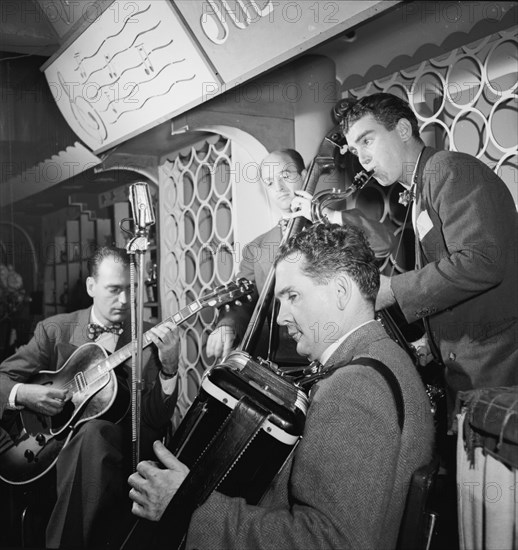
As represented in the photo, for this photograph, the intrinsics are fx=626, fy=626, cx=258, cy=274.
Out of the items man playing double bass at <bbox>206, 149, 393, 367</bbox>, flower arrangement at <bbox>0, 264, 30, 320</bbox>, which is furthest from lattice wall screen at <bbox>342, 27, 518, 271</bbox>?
flower arrangement at <bbox>0, 264, 30, 320</bbox>

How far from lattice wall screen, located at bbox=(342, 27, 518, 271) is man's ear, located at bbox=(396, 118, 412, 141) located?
59 millimetres

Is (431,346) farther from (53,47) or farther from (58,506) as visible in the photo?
(53,47)

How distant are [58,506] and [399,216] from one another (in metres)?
1.64

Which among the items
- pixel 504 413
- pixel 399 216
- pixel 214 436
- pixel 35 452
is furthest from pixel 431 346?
pixel 35 452

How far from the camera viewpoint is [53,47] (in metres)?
2.55

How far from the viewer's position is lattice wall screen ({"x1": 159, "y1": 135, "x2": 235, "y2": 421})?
2.37 metres

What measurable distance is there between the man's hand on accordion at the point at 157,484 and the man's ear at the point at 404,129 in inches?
50.0

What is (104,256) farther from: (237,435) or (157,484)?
(237,435)

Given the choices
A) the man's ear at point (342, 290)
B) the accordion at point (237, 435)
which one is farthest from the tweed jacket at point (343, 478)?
the man's ear at point (342, 290)

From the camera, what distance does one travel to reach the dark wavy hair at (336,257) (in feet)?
5.66

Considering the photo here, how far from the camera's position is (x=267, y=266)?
2320 mm

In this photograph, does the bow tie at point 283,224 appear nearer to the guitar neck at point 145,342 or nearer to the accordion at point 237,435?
the guitar neck at point 145,342

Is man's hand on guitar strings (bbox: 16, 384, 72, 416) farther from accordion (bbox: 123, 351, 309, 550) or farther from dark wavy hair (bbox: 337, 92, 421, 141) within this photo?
dark wavy hair (bbox: 337, 92, 421, 141)

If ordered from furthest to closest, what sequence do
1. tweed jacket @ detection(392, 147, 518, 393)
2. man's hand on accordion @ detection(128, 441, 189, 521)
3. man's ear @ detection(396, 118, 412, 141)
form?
man's ear @ detection(396, 118, 412, 141), tweed jacket @ detection(392, 147, 518, 393), man's hand on accordion @ detection(128, 441, 189, 521)
